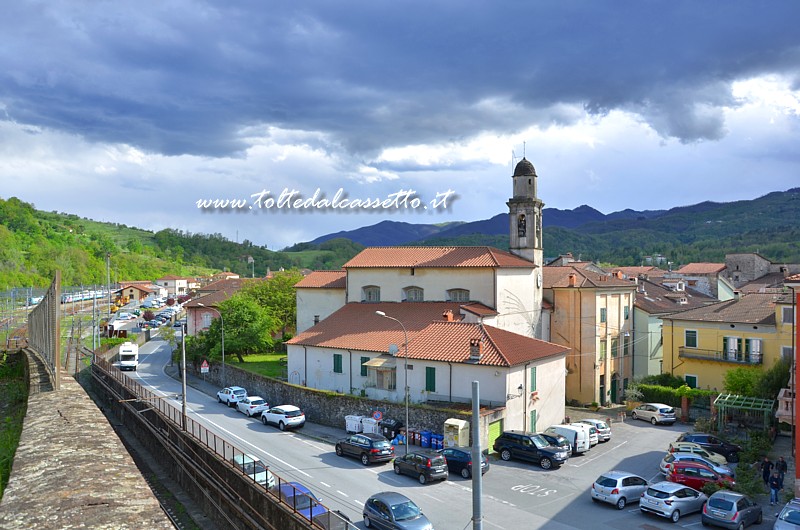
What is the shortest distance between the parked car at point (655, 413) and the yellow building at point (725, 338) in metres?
4.76

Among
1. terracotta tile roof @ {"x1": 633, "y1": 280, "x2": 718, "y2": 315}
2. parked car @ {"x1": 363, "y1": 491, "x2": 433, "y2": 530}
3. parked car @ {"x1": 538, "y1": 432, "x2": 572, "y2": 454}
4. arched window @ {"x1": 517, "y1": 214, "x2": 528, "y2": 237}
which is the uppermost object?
arched window @ {"x1": 517, "y1": 214, "x2": 528, "y2": 237}

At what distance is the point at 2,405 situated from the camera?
34.7 m

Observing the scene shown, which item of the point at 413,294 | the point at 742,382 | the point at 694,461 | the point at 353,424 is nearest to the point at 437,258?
the point at 413,294

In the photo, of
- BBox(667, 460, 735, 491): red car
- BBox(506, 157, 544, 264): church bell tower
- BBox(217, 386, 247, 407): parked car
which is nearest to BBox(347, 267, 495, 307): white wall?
BBox(506, 157, 544, 264): church bell tower

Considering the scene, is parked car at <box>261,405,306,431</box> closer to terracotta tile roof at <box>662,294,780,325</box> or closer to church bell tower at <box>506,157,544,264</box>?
church bell tower at <box>506,157,544,264</box>

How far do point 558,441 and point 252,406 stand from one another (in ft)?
70.6

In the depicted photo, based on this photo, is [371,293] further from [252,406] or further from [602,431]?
[602,431]

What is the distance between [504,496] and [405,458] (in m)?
5.18

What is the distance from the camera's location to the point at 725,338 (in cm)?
4234

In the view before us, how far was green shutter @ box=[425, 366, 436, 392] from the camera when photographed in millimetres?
36094

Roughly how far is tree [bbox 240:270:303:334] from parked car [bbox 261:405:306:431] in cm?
2510

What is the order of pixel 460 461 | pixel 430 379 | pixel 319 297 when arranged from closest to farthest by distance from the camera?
pixel 460 461 < pixel 430 379 < pixel 319 297

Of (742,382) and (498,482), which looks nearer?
(498,482)

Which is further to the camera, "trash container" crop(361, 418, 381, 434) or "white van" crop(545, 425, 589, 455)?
"trash container" crop(361, 418, 381, 434)
